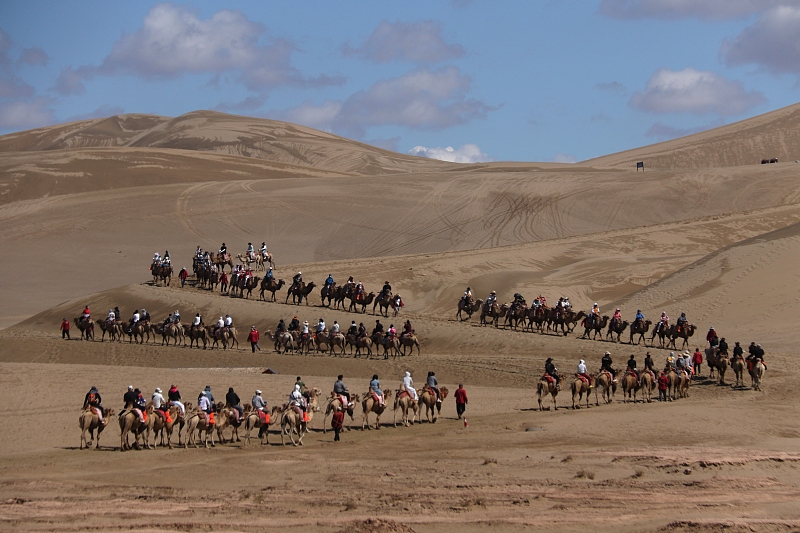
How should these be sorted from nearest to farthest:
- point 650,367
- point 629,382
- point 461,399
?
point 461,399 < point 629,382 < point 650,367

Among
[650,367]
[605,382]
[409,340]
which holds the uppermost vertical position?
[409,340]

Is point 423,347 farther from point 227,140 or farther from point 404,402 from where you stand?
point 227,140

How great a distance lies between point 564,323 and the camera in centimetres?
4028

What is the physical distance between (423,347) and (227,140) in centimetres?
12745

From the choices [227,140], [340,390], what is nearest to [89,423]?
[340,390]

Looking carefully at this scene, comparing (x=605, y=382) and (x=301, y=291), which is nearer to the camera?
(x=605, y=382)

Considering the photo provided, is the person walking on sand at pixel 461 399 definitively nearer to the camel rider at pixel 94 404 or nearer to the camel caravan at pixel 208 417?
the camel caravan at pixel 208 417

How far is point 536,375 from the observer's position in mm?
32344

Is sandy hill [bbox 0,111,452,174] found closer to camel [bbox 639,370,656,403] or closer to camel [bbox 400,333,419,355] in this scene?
camel [bbox 400,333,419,355]

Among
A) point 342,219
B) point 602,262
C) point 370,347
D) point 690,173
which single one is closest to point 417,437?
point 370,347

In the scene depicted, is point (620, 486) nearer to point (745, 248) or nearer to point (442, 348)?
point (442, 348)

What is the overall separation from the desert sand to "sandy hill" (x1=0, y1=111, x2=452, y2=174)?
42.4 meters

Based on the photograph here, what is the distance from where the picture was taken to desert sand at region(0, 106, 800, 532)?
50.6 ft

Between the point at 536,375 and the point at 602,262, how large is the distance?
2259cm
